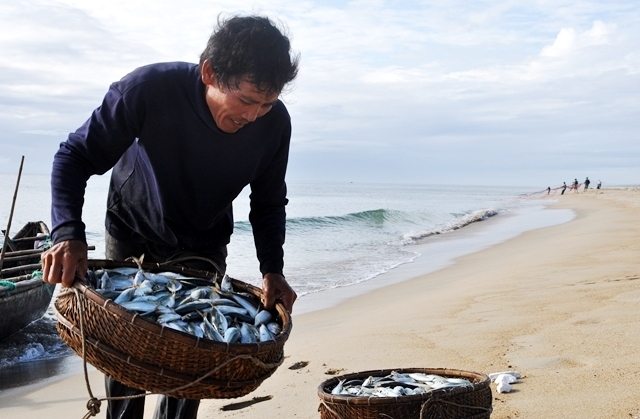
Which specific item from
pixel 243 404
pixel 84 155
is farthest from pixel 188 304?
pixel 243 404

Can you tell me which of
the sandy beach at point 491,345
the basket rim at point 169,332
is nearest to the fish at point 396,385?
the sandy beach at point 491,345

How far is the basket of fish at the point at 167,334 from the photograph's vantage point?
8.75ft

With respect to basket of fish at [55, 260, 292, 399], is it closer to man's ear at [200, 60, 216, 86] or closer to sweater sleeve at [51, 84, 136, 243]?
sweater sleeve at [51, 84, 136, 243]

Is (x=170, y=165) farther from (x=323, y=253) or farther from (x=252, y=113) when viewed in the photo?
(x=323, y=253)

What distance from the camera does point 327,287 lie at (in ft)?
42.7

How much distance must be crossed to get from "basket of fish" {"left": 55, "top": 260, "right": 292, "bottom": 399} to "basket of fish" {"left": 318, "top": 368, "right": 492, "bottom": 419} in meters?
0.61

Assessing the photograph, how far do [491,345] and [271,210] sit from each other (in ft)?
9.64

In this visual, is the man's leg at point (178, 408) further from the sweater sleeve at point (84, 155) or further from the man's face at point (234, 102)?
the man's face at point (234, 102)

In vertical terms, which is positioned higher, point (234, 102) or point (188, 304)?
point (234, 102)

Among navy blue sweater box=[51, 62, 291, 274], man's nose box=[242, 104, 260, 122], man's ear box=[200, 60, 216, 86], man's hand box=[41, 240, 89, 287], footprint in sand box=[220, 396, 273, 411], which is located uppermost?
man's ear box=[200, 60, 216, 86]

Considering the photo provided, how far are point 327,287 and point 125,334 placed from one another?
1041 centimetres

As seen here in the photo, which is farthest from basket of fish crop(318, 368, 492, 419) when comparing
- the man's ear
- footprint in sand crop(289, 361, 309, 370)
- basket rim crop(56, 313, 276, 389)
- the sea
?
the sea

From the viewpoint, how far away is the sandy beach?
15.0 feet

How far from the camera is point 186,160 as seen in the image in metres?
3.35
